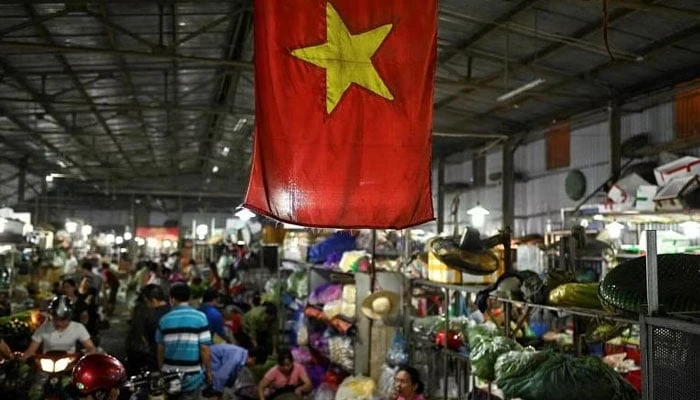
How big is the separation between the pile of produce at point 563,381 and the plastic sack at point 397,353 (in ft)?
9.24

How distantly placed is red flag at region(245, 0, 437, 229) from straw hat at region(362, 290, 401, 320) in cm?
352

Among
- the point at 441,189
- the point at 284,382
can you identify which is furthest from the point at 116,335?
the point at 441,189

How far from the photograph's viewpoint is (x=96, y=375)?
4.35 meters

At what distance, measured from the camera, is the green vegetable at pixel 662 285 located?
10.1ft

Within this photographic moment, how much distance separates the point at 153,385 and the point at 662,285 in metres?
4.04

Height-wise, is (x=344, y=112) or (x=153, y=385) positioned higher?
(x=344, y=112)

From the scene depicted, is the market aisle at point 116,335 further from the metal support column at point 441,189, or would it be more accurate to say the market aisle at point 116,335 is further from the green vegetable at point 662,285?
the metal support column at point 441,189

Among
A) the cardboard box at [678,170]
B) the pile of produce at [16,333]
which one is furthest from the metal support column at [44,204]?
the cardboard box at [678,170]

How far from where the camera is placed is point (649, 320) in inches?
110

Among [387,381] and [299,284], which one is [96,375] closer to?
[387,381]

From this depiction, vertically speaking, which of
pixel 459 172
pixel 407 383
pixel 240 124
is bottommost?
pixel 407 383

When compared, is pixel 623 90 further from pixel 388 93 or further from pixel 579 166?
pixel 388 93

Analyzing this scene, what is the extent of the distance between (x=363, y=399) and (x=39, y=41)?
25.3ft

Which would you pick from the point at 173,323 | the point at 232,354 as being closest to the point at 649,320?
the point at 173,323
